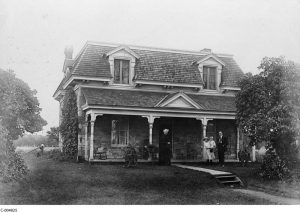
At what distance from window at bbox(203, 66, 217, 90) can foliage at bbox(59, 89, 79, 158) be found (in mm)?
7927

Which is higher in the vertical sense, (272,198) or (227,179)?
(227,179)

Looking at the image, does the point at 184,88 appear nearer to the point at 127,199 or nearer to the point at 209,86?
the point at 209,86

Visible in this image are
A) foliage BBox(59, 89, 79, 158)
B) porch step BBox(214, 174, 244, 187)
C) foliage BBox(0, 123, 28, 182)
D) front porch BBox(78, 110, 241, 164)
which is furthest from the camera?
foliage BBox(59, 89, 79, 158)

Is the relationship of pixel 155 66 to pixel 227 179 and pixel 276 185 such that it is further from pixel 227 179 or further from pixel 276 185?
pixel 276 185

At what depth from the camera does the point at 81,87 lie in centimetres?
2214

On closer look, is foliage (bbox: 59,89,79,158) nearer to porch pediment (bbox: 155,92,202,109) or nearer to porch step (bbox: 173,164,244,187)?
porch pediment (bbox: 155,92,202,109)

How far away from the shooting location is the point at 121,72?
23297 mm

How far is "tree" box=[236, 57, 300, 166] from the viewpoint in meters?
15.1

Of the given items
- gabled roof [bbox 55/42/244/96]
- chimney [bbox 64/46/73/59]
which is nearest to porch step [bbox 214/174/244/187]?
gabled roof [bbox 55/42/244/96]

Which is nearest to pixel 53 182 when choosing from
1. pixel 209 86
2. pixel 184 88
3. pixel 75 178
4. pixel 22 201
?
pixel 75 178

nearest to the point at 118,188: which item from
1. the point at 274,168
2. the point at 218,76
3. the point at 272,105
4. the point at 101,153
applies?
the point at 274,168

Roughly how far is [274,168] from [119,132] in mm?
9353

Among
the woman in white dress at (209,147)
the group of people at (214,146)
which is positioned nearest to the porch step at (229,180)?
the group of people at (214,146)

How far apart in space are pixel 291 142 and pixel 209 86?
10451 mm
